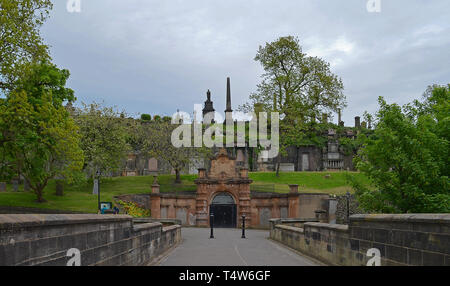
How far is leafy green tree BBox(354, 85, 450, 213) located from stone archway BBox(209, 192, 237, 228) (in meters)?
14.3

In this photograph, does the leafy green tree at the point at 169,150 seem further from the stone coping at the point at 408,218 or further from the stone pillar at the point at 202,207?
the stone coping at the point at 408,218

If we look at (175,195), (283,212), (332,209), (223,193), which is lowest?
(283,212)

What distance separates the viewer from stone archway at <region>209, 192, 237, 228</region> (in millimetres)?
36656

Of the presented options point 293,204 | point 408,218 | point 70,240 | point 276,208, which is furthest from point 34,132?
point 408,218

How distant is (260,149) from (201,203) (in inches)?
936

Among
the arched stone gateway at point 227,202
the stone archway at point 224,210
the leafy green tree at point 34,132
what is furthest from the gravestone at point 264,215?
the leafy green tree at point 34,132

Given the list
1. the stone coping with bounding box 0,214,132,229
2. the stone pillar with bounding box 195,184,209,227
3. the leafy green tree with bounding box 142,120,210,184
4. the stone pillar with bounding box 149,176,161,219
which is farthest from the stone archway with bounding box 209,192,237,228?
the stone coping with bounding box 0,214,132,229

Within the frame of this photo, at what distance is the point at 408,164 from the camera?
21.3 metres

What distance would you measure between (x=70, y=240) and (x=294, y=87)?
47.4 m

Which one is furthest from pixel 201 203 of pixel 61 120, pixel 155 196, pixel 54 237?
pixel 54 237

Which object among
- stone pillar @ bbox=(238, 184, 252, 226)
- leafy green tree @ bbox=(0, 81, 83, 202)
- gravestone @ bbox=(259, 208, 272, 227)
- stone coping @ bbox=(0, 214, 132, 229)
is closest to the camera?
stone coping @ bbox=(0, 214, 132, 229)

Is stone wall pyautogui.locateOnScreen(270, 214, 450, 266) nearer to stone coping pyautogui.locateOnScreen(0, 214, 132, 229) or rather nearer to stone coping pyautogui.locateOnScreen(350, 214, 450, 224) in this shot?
stone coping pyautogui.locateOnScreen(350, 214, 450, 224)

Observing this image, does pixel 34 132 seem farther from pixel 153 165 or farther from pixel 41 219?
pixel 153 165

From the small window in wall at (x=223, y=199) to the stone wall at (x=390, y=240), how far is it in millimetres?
23672
